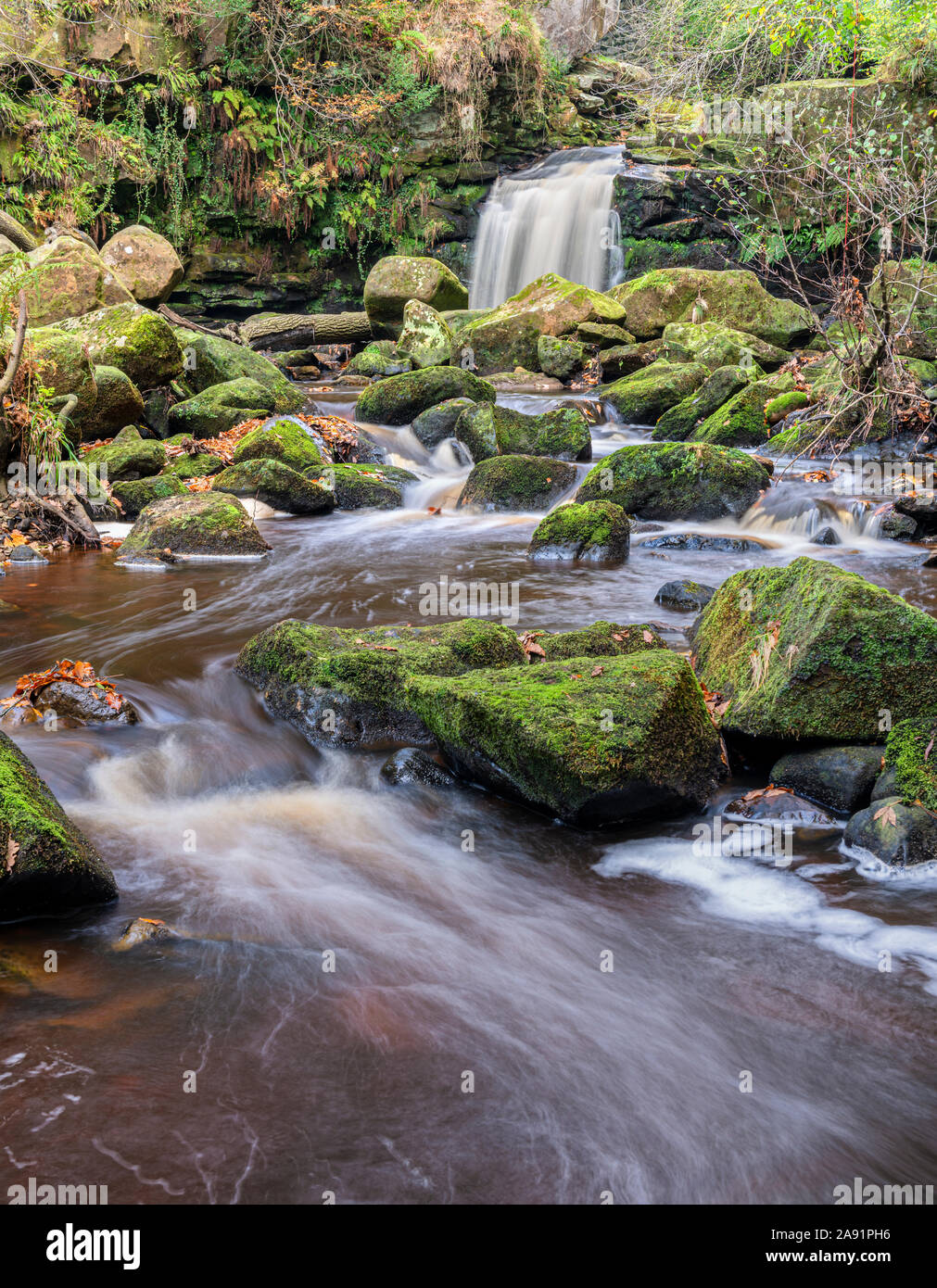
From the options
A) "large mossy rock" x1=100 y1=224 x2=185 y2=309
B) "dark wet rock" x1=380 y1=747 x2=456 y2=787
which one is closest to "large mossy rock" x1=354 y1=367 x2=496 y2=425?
"large mossy rock" x1=100 y1=224 x2=185 y2=309

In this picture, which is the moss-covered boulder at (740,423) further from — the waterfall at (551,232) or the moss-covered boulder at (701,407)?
the waterfall at (551,232)

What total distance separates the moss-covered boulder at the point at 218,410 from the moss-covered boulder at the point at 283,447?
106 centimetres

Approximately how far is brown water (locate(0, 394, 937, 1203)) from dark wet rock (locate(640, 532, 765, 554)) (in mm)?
4742

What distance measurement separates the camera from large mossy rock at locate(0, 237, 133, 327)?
12680mm

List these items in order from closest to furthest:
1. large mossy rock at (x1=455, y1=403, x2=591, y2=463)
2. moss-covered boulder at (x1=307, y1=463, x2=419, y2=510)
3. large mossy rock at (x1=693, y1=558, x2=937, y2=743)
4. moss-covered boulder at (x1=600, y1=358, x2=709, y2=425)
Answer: large mossy rock at (x1=693, y1=558, x2=937, y2=743)
moss-covered boulder at (x1=307, y1=463, x2=419, y2=510)
large mossy rock at (x1=455, y1=403, x2=591, y2=463)
moss-covered boulder at (x1=600, y1=358, x2=709, y2=425)

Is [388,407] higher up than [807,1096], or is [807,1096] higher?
[388,407]

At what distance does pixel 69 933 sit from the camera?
3.21 metres

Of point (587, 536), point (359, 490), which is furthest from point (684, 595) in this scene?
point (359, 490)

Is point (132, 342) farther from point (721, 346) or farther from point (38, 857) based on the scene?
point (38, 857)

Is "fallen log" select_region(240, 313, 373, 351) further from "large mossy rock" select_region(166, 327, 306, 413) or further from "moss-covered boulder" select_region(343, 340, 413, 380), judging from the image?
"large mossy rock" select_region(166, 327, 306, 413)

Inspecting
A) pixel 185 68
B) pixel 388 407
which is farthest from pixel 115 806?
pixel 185 68

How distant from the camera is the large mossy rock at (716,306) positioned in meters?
16.2
